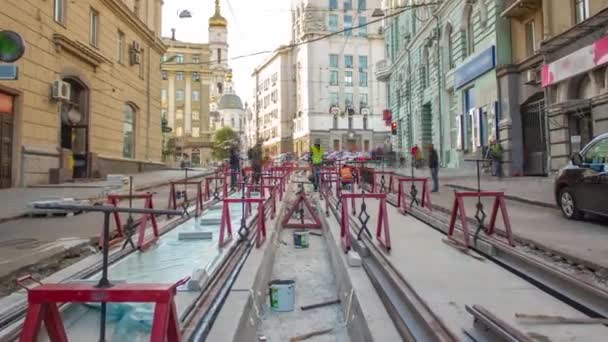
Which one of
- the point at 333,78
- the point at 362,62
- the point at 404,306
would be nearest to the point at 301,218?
the point at 404,306

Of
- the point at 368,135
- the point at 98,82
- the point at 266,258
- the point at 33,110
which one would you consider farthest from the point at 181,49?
the point at 266,258

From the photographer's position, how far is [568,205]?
841 centimetres

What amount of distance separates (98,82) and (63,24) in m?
3.43

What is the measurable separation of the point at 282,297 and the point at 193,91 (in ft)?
241

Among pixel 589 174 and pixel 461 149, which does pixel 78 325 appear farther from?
pixel 461 149

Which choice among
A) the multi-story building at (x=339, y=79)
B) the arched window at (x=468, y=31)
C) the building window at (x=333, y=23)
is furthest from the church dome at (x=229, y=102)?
the arched window at (x=468, y=31)

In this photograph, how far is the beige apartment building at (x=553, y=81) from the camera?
535 inches

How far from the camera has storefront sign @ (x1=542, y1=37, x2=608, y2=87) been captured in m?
13.0

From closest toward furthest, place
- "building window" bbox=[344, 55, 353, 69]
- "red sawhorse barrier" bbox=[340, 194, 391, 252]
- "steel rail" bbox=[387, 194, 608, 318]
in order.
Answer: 1. "steel rail" bbox=[387, 194, 608, 318]
2. "red sawhorse barrier" bbox=[340, 194, 391, 252]
3. "building window" bbox=[344, 55, 353, 69]

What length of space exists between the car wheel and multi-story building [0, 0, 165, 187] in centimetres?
1481

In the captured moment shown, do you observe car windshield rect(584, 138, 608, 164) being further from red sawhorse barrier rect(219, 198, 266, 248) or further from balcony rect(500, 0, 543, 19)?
balcony rect(500, 0, 543, 19)

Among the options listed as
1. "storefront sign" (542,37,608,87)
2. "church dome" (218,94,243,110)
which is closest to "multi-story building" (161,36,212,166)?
"church dome" (218,94,243,110)

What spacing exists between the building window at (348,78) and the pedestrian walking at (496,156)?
50192mm

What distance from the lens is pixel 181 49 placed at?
247 ft
